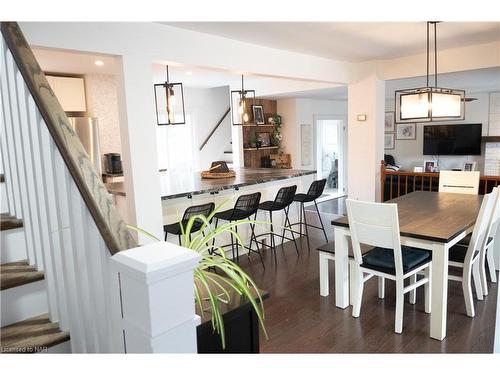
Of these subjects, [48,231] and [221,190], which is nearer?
[48,231]

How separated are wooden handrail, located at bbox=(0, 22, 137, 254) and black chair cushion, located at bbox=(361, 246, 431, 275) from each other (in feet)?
7.63

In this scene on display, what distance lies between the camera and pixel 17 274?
1.51m

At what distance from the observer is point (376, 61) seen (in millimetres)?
5422

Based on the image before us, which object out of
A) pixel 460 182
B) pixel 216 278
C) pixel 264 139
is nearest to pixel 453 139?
pixel 264 139

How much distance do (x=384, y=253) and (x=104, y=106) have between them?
474 cm

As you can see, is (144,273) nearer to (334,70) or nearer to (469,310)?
(469,310)

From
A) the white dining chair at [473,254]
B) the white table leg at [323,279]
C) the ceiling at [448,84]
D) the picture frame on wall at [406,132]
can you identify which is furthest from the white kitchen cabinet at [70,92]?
the picture frame on wall at [406,132]

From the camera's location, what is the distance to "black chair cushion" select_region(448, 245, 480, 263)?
322 centimetres

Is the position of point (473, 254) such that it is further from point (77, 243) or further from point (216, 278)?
point (77, 243)

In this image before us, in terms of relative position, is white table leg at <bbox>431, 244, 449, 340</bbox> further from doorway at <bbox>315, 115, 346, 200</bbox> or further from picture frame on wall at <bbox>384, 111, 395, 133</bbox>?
picture frame on wall at <bbox>384, 111, 395, 133</bbox>

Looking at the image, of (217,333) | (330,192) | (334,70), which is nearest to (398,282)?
(217,333)

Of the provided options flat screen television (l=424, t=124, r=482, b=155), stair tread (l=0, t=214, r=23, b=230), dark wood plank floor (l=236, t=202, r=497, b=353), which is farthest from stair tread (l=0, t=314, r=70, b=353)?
flat screen television (l=424, t=124, r=482, b=155)
